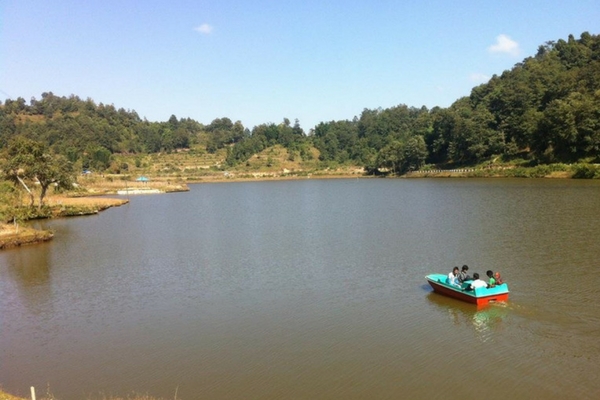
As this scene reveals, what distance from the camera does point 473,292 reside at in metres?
19.1

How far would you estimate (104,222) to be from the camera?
50938 millimetres

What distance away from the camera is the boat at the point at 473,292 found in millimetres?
18859

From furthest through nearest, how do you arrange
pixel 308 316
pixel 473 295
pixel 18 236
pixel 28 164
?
pixel 28 164 → pixel 18 236 → pixel 473 295 → pixel 308 316

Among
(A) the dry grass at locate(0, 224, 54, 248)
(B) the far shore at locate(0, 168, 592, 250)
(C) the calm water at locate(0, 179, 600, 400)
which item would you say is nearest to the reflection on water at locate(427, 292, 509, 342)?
(C) the calm water at locate(0, 179, 600, 400)

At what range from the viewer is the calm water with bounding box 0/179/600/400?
1376cm

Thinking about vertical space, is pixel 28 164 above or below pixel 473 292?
above

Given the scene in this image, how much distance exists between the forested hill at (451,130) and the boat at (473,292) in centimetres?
6727

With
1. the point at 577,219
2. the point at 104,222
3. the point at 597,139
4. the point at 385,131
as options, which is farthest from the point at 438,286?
the point at 385,131

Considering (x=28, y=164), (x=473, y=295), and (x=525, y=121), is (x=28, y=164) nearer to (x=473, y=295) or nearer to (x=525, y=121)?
(x=473, y=295)

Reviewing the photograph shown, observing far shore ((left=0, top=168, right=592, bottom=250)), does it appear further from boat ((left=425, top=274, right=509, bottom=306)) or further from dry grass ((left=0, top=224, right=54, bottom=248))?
boat ((left=425, top=274, right=509, bottom=306))

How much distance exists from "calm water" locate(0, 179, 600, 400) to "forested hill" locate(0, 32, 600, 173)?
5179 cm

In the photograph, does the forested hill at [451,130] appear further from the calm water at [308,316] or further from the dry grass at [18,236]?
the dry grass at [18,236]

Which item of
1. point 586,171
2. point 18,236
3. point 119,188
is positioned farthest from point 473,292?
point 119,188

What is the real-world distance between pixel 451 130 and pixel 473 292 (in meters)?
102
